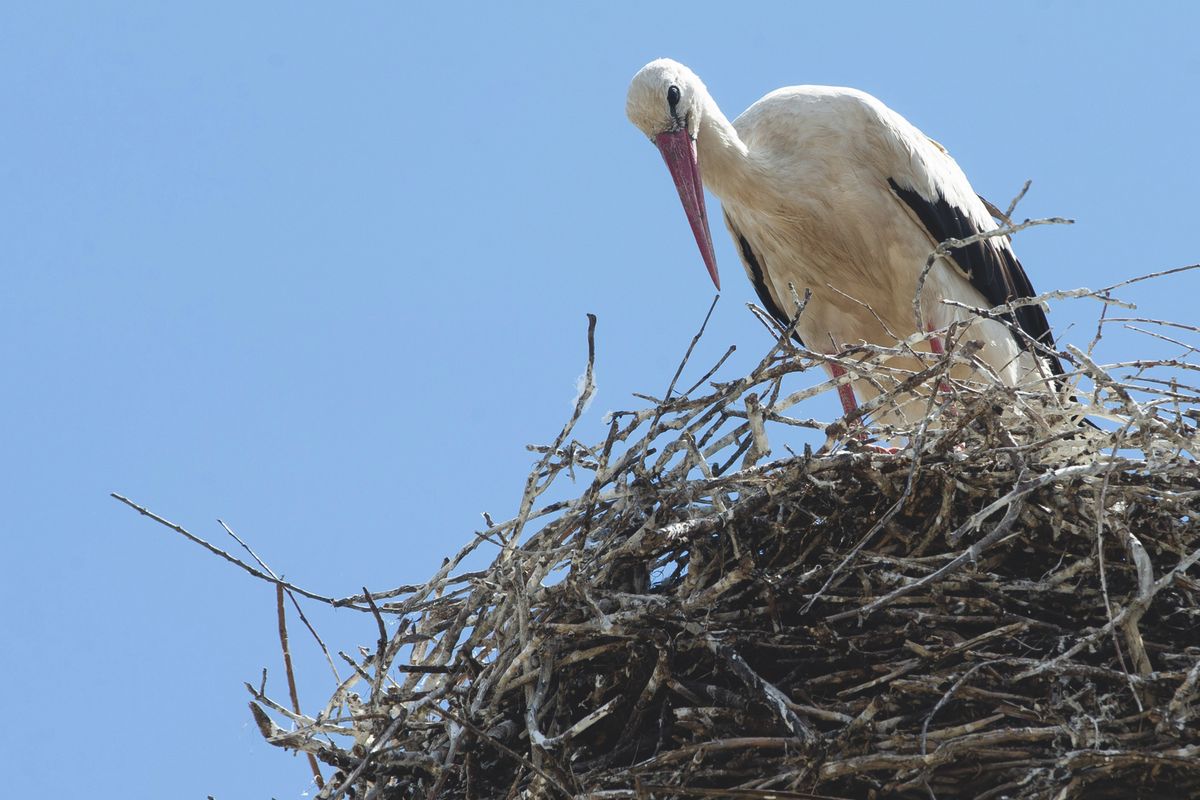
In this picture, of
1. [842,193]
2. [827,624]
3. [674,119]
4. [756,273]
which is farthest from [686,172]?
[827,624]

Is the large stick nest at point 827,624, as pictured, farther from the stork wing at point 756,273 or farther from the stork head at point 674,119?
the stork wing at point 756,273

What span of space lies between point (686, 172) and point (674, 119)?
0.17 metres

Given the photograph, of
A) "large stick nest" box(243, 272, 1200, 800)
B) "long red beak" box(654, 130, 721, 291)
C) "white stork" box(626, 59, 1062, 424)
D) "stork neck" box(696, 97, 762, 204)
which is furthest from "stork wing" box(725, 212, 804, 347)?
"large stick nest" box(243, 272, 1200, 800)

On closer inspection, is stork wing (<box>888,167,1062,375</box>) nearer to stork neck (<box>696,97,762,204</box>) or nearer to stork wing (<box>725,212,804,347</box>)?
stork neck (<box>696,97,762,204</box>)

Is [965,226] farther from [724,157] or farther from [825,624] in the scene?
[825,624]

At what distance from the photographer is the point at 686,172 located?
4.89 meters

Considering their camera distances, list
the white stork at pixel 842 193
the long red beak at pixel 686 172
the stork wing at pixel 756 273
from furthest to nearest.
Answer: the stork wing at pixel 756 273 < the white stork at pixel 842 193 < the long red beak at pixel 686 172

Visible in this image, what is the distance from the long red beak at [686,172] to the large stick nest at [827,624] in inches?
53.2

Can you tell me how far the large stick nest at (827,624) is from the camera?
9.25 ft

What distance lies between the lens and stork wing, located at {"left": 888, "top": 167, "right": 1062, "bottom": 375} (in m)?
4.98

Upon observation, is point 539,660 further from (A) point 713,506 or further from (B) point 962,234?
(B) point 962,234

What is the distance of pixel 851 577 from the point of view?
3211mm

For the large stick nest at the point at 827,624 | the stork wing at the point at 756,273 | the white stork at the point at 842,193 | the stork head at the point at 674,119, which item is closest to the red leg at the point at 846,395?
the white stork at the point at 842,193

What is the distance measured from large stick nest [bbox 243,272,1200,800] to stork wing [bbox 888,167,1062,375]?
1.56 m
